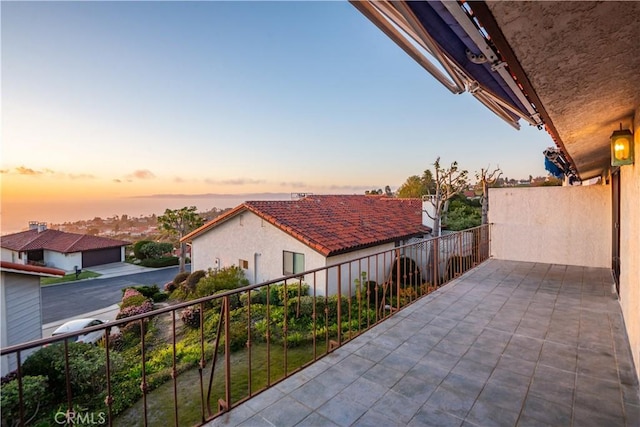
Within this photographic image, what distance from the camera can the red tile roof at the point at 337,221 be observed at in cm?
1021

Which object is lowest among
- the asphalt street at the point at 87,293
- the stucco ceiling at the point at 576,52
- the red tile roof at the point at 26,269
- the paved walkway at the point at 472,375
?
the asphalt street at the point at 87,293

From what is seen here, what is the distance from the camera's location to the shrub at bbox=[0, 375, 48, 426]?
397cm

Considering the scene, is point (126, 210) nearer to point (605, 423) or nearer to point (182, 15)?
point (182, 15)

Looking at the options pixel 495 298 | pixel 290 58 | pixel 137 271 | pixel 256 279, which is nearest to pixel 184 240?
pixel 256 279

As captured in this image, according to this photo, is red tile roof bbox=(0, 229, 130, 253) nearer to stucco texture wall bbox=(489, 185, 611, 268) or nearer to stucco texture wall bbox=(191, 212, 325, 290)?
stucco texture wall bbox=(191, 212, 325, 290)

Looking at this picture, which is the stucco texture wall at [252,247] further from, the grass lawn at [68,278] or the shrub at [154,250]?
the shrub at [154,250]

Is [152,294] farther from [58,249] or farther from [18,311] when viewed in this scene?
[58,249]

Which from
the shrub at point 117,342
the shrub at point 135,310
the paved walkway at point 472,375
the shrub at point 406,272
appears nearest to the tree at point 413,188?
the shrub at point 406,272

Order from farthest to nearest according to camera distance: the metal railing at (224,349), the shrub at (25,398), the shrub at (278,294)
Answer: the shrub at (278,294) → the shrub at (25,398) → the metal railing at (224,349)

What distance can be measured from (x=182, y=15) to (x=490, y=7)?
7.35 m

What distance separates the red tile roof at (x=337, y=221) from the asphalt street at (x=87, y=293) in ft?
14.8

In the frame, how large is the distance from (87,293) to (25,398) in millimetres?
12971

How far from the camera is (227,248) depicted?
42.1ft

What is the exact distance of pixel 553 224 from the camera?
6.89 metres
